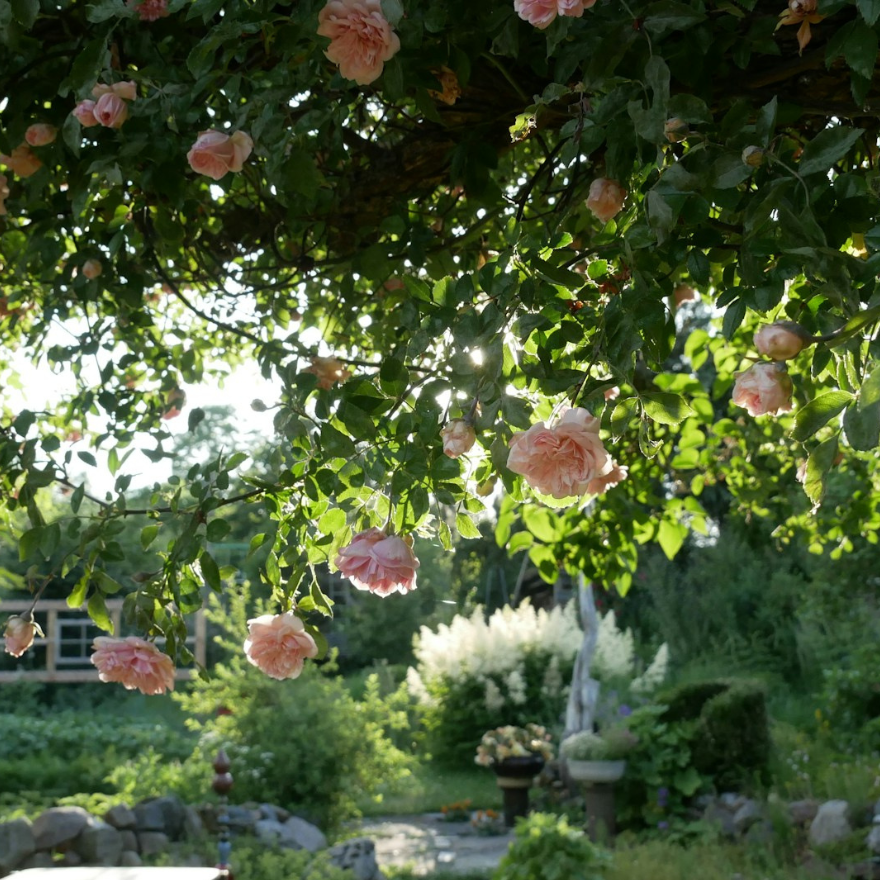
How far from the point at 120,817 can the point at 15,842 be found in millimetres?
534

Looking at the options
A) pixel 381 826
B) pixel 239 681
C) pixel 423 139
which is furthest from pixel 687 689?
pixel 423 139

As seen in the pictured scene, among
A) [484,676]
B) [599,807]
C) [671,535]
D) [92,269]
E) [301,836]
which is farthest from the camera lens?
[484,676]

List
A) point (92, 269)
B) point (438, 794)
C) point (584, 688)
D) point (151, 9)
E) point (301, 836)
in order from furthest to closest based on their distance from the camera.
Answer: point (438, 794)
point (584, 688)
point (301, 836)
point (92, 269)
point (151, 9)

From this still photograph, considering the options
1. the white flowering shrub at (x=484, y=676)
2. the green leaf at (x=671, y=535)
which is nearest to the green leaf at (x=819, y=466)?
the green leaf at (x=671, y=535)

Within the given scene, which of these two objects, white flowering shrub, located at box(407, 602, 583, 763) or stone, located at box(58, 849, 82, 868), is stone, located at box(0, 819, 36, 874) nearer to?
stone, located at box(58, 849, 82, 868)

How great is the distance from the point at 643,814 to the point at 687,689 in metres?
0.92

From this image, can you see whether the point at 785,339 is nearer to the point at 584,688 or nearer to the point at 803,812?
the point at 803,812

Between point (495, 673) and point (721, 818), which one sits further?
point (495, 673)

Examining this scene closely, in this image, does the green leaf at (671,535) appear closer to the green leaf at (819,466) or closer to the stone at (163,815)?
the green leaf at (819,466)

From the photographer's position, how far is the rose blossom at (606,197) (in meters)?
1.08

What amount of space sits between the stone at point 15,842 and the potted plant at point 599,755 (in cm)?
286

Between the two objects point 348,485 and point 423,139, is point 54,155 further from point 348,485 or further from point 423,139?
point 348,485

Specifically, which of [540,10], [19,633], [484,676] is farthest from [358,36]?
[484,676]

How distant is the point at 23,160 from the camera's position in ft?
4.69
